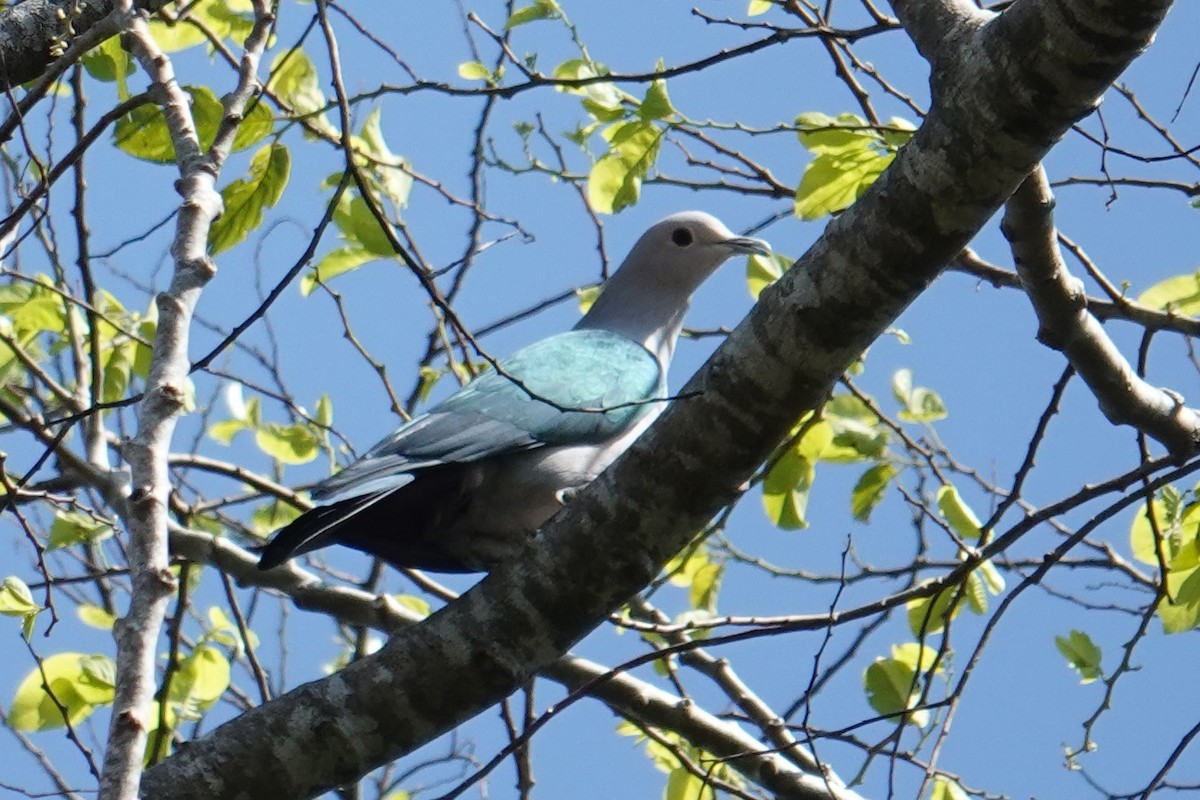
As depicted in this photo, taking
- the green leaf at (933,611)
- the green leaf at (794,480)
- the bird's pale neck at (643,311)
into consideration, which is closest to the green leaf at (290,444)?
the bird's pale neck at (643,311)

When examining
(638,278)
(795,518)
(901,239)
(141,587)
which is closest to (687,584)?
(795,518)

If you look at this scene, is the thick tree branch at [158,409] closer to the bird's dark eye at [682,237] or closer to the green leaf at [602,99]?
the green leaf at [602,99]

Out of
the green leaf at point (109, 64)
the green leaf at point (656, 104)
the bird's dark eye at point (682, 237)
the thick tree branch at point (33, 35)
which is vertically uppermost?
the bird's dark eye at point (682, 237)

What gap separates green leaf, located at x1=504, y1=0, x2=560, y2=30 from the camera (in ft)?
12.6

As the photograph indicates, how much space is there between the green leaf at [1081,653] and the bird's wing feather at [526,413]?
115 centimetres

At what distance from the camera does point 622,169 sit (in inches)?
146

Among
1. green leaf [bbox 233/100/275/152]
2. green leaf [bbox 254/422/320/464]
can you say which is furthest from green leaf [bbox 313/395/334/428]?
green leaf [bbox 233/100/275/152]

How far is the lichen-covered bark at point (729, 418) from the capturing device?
218 cm

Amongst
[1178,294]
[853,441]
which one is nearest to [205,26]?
[853,441]

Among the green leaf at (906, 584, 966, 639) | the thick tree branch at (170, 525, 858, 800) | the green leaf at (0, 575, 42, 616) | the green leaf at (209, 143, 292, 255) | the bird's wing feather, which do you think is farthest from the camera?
the bird's wing feather

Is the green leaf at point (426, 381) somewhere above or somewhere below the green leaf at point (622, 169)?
above

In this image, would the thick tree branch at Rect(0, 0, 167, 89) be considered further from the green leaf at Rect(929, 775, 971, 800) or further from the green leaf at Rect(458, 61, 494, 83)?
the green leaf at Rect(929, 775, 971, 800)

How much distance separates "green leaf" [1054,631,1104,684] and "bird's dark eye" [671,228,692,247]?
7.15 ft

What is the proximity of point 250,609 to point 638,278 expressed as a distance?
1.71m
